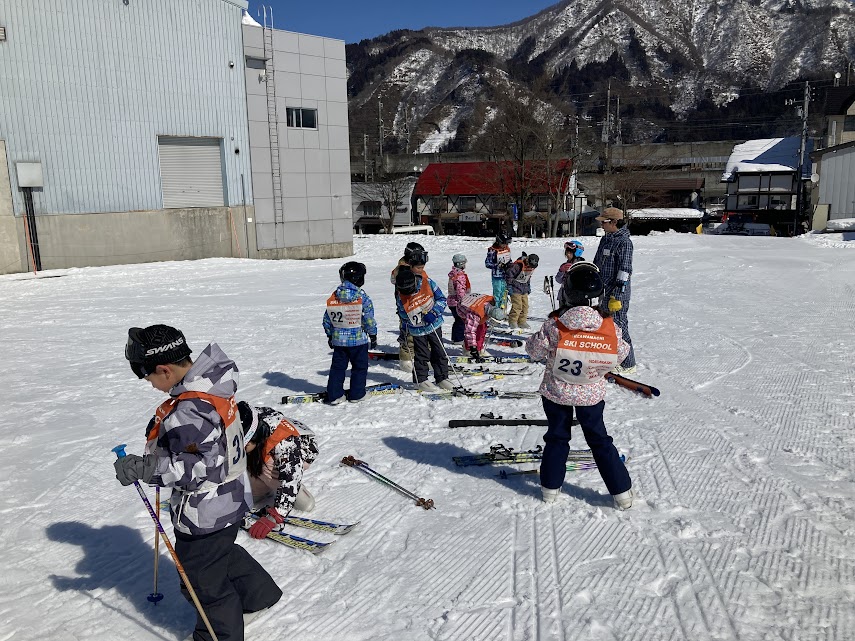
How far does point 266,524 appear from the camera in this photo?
4.11 m

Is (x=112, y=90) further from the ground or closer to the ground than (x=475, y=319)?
further from the ground

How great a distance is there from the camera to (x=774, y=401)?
21.6 feet

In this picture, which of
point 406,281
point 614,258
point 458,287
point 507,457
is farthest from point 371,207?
point 507,457

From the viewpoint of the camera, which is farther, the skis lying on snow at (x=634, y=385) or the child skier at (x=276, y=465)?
the skis lying on snow at (x=634, y=385)

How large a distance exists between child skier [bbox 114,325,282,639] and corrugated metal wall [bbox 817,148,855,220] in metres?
36.4

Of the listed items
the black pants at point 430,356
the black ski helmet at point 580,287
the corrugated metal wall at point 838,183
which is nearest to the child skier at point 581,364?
the black ski helmet at point 580,287

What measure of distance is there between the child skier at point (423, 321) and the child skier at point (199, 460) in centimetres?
405

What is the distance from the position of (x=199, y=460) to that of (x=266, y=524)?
60.7 inches

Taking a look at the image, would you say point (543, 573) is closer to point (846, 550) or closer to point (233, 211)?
point (846, 550)

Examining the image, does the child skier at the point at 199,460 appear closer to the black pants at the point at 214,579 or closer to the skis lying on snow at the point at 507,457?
the black pants at the point at 214,579

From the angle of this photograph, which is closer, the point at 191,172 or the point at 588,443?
the point at 588,443

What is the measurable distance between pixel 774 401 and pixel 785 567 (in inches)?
133

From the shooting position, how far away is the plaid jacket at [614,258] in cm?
725

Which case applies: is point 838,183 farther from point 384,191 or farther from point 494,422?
point 494,422
